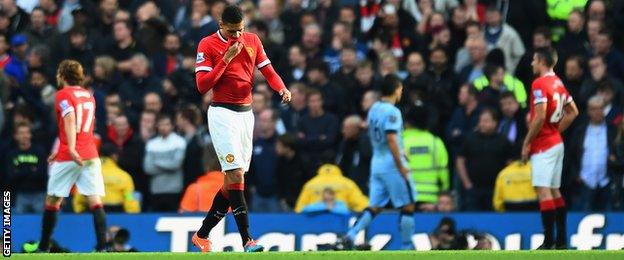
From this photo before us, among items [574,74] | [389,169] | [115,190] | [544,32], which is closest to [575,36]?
[544,32]

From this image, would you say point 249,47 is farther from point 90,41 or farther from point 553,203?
point 90,41

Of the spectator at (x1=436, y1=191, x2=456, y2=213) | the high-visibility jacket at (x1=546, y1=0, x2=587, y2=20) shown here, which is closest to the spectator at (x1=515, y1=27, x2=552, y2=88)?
the high-visibility jacket at (x1=546, y1=0, x2=587, y2=20)

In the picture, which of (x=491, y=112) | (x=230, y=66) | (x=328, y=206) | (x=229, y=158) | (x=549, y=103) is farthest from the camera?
(x=491, y=112)

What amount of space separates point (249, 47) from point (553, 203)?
410cm

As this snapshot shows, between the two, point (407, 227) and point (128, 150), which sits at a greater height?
point (128, 150)

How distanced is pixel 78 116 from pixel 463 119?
6.26m

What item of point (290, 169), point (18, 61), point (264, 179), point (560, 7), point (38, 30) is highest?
point (560, 7)

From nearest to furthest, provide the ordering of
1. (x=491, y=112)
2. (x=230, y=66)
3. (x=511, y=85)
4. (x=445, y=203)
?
(x=230, y=66), (x=445, y=203), (x=491, y=112), (x=511, y=85)

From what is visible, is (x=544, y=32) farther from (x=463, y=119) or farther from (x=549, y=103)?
(x=549, y=103)

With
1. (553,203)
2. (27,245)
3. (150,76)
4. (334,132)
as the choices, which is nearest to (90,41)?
(150,76)

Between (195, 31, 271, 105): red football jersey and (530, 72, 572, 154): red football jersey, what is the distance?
3332 millimetres

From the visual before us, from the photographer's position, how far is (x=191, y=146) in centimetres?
2228

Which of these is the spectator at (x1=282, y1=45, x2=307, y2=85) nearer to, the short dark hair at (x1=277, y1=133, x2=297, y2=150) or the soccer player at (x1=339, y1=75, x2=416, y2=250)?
the short dark hair at (x1=277, y1=133, x2=297, y2=150)

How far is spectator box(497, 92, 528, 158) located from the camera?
72.5ft
